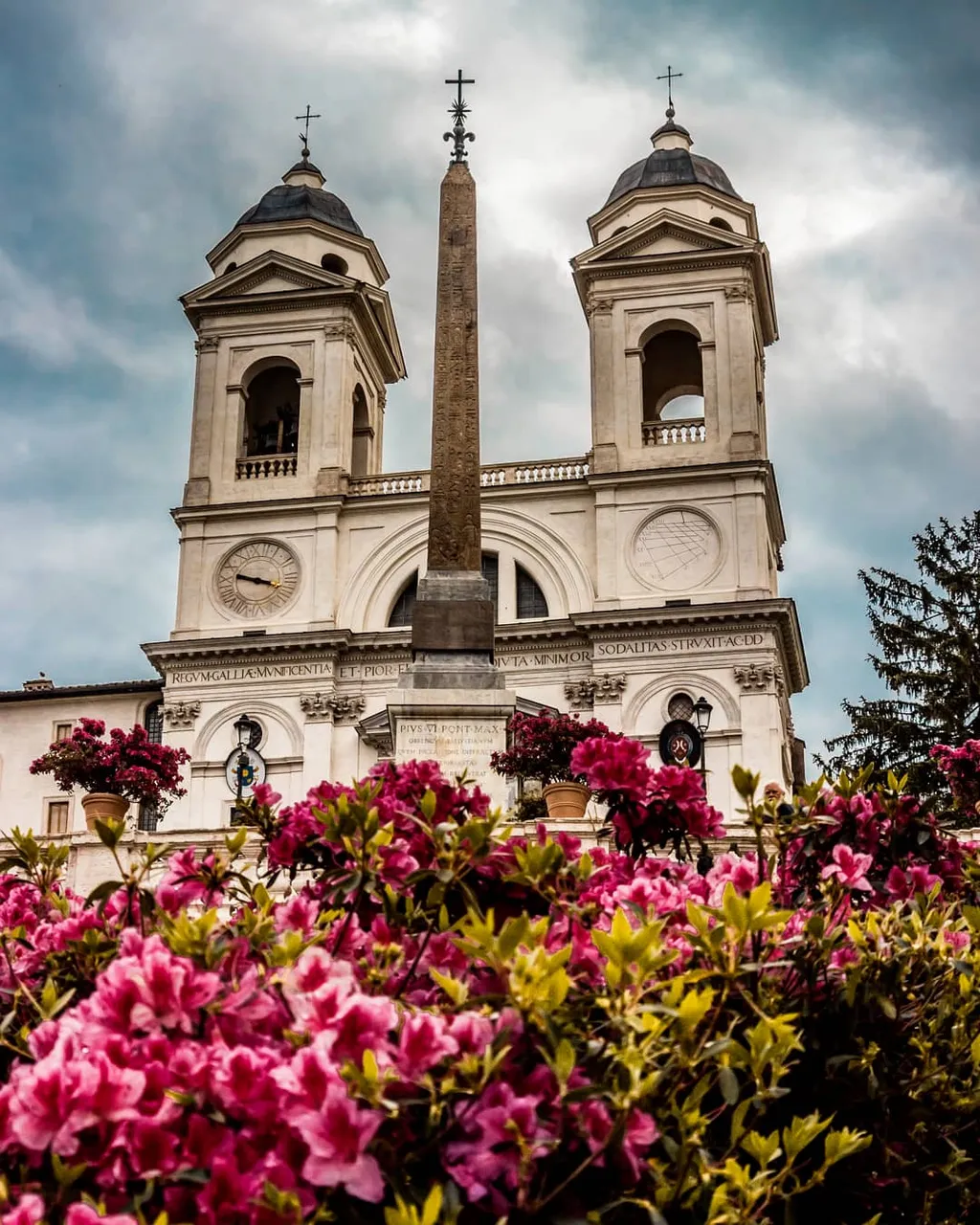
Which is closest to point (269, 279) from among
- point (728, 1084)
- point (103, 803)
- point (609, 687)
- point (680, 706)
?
point (609, 687)

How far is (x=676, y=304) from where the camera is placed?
43094 mm

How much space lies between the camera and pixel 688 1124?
11.8 feet

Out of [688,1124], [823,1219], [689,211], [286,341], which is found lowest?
[823,1219]

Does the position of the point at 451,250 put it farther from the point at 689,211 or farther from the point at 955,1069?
the point at 689,211

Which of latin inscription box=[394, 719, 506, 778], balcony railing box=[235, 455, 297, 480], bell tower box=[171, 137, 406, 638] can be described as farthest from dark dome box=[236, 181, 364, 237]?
latin inscription box=[394, 719, 506, 778]

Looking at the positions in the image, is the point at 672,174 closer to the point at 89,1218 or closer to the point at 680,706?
the point at 680,706

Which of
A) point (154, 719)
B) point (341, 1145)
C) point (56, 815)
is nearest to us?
point (341, 1145)

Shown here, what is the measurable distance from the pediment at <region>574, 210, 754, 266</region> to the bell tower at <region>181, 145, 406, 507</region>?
7.23 metres

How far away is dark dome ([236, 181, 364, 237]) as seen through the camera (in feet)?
Result: 152

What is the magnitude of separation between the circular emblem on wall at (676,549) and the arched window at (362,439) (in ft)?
35.1

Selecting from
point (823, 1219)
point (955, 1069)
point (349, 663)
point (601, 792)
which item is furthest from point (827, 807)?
point (349, 663)

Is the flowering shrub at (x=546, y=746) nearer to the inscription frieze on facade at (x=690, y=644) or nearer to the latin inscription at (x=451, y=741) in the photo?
the latin inscription at (x=451, y=741)

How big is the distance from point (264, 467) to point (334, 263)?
7185mm

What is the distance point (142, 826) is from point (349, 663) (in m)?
6.65
